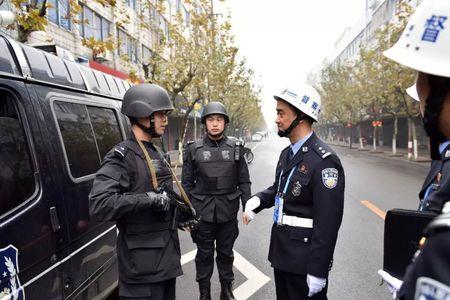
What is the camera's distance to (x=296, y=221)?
2387 mm

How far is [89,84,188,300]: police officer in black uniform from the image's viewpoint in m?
2.12

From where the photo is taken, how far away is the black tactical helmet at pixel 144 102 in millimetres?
2480

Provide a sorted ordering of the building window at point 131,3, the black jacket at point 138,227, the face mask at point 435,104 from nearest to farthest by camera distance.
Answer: the face mask at point 435,104, the black jacket at point 138,227, the building window at point 131,3

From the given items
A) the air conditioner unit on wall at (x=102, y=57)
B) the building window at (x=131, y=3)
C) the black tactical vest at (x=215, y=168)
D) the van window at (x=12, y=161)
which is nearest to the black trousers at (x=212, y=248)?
the black tactical vest at (x=215, y=168)

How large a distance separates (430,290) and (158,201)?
5.55 ft

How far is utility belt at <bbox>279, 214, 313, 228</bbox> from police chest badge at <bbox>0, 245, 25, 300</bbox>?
168 centimetres

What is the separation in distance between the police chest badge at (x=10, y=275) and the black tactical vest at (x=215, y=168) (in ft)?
6.70

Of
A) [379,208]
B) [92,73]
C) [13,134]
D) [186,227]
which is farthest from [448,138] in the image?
[379,208]

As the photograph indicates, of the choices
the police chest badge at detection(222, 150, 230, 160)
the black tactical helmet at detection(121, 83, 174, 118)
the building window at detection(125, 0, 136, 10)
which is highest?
the building window at detection(125, 0, 136, 10)

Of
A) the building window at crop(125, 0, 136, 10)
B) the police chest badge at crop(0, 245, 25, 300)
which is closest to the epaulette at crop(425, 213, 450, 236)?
the police chest badge at crop(0, 245, 25, 300)

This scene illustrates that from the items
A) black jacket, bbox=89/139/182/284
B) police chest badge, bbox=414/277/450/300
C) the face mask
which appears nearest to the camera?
police chest badge, bbox=414/277/450/300

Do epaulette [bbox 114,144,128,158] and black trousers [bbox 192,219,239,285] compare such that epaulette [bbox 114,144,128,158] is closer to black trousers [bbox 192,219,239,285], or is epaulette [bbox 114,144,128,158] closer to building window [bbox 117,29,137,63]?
black trousers [bbox 192,219,239,285]

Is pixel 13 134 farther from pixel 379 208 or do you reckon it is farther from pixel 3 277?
pixel 379 208

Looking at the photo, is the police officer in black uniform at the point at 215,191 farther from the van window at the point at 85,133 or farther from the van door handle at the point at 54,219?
the van door handle at the point at 54,219
